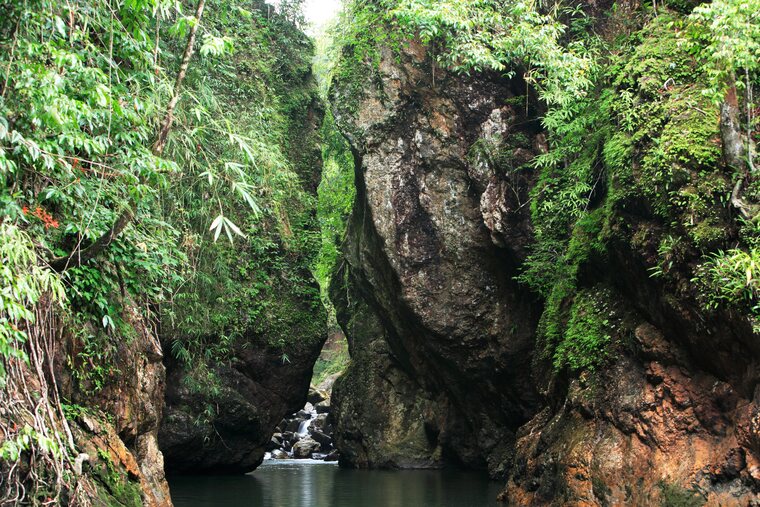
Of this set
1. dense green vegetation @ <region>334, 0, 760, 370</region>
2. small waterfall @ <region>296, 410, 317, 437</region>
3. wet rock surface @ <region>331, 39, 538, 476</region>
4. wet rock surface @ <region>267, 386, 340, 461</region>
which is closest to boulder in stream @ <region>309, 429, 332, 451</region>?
wet rock surface @ <region>267, 386, 340, 461</region>

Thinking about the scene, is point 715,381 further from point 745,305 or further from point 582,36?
point 582,36

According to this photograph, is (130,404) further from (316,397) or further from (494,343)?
(316,397)

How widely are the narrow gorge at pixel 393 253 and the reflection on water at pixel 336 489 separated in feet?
0.49

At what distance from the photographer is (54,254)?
251 inches

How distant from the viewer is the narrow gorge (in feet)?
19.4

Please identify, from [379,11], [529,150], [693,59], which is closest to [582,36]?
[529,150]

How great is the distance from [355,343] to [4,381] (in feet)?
48.1

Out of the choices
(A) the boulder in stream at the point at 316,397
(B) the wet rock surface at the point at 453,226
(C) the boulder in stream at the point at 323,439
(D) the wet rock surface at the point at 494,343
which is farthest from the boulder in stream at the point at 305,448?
(B) the wet rock surface at the point at 453,226

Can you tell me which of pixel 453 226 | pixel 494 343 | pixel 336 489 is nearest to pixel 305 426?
pixel 336 489

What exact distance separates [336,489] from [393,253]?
4821 millimetres

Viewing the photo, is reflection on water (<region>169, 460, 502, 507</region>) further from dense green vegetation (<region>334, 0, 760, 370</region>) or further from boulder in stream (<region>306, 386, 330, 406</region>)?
boulder in stream (<region>306, 386, 330, 406</region>)

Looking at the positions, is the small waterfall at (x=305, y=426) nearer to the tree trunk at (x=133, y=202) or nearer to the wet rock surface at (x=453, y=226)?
the wet rock surface at (x=453, y=226)

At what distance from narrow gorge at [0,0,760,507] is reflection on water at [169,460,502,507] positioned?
150 mm

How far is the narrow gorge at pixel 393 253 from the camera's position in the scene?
5910 mm
